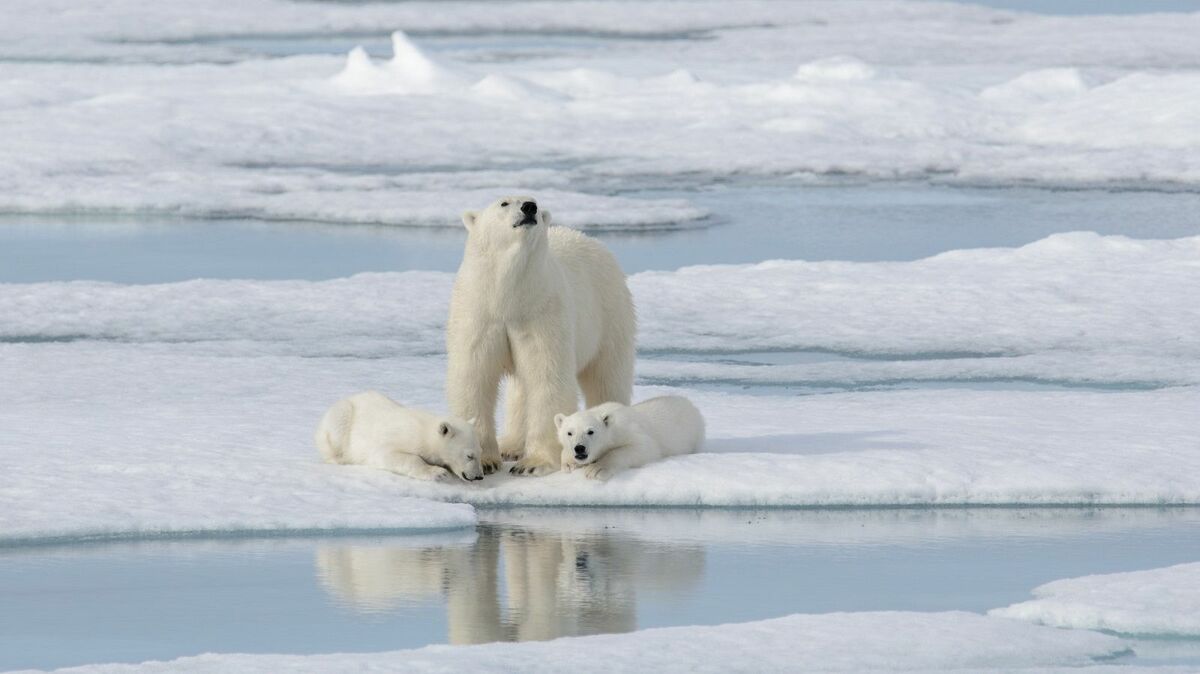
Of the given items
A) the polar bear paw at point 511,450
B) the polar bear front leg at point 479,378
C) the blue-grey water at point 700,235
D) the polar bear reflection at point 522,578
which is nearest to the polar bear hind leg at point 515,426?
the polar bear paw at point 511,450

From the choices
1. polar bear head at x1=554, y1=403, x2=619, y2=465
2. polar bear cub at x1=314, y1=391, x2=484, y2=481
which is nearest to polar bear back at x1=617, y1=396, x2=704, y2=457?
polar bear head at x1=554, y1=403, x2=619, y2=465

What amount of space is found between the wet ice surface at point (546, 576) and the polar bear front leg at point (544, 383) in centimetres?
31

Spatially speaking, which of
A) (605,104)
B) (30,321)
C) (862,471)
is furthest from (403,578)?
(605,104)

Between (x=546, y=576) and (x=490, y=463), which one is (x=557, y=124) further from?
(x=546, y=576)

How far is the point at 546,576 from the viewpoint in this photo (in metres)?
4.91

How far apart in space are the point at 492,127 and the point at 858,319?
29.9 ft

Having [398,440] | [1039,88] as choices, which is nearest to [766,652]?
[398,440]

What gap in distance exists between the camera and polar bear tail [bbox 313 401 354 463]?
19.6ft

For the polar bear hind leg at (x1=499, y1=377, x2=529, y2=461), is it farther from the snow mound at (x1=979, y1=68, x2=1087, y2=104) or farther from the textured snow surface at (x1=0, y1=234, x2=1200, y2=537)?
the snow mound at (x1=979, y1=68, x2=1087, y2=104)

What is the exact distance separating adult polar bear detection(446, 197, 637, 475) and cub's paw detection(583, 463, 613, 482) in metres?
0.21

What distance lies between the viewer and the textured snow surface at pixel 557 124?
15.2 m

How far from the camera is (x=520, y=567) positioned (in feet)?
16.4

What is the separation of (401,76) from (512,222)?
15133mm

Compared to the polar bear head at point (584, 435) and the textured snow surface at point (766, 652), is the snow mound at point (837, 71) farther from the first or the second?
the textured snow surface at point (766, 652)
